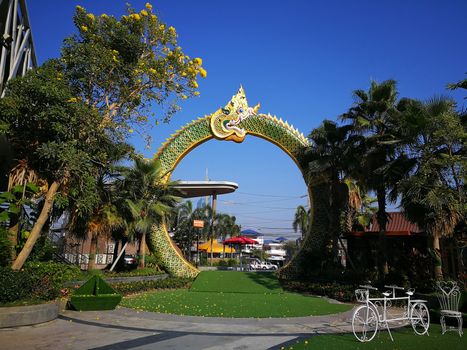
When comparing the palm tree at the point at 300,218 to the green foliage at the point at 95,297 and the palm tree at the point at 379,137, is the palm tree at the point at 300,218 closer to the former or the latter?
the palm tree at the point at 379,137

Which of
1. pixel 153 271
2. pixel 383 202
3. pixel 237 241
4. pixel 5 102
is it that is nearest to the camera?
pixel 5 102

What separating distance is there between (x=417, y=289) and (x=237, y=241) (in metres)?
14.4

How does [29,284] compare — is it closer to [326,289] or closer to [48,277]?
[48,277]

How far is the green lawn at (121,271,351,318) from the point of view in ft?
37.5

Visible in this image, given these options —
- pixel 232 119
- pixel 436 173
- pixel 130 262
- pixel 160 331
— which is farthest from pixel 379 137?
pixel 130 262

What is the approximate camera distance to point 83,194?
12.3 metres

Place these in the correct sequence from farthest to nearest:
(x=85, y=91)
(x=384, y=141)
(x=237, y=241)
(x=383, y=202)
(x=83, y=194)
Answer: (x=237, y=241) → (x=383, y=202) → (x=384, y=141) → (x=85, y=91) → (x=83, y=194)

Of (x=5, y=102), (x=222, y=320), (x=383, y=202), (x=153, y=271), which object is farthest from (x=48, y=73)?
(x=383, y=202)

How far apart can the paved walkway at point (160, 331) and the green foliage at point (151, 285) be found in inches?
174

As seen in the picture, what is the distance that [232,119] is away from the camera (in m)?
20.6

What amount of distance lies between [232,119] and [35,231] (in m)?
11.8

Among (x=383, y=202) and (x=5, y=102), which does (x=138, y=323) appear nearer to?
(x=5, y=102)

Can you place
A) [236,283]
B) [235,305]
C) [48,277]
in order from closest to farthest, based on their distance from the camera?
1. [48,277]
2. [235,305]
3. [236,283]

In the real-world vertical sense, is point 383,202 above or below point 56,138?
below
